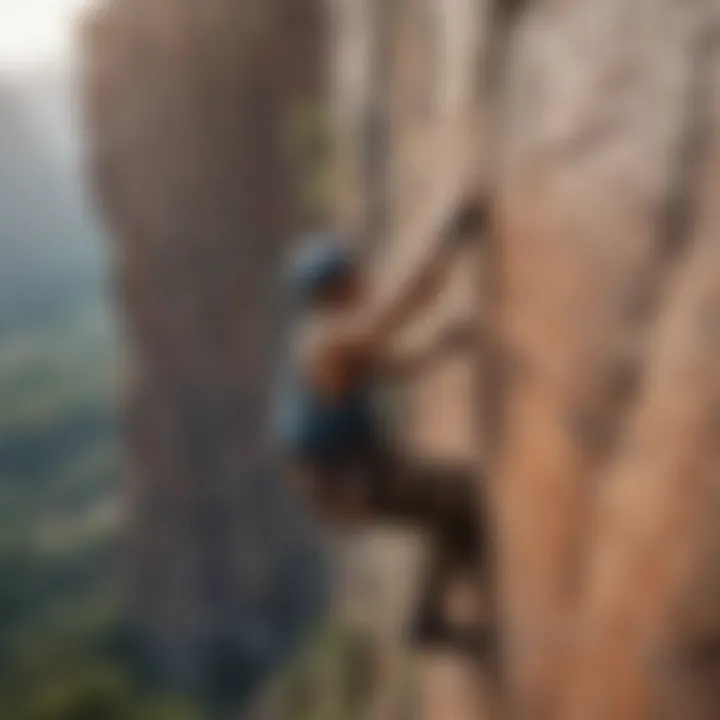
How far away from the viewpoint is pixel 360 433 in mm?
1742

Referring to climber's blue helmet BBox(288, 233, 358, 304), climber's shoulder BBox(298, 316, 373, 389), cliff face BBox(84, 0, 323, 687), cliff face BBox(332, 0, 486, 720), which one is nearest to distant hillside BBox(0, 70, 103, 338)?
cliff face BBox(84, 0, 323, 687)

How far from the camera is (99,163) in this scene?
18.8ft

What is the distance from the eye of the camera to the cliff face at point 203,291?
522 cm

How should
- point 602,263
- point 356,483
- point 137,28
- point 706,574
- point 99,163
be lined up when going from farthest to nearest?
point 99,163 → point 137,28 → point 356,483 → point 602,263 → point 706,574

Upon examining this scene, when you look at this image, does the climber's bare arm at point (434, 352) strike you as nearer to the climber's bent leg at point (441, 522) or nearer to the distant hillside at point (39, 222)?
the climber's bent leg at point (441, 522)

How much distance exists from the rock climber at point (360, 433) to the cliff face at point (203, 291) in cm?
349

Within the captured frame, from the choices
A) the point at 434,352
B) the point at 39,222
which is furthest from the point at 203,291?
the point at 434,352

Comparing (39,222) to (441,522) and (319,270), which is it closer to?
(319,270)

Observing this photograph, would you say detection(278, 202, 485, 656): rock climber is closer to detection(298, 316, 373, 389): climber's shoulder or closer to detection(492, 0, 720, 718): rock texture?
detection(298, 316, 373, 389): climber's shoulder

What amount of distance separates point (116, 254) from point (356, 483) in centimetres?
439

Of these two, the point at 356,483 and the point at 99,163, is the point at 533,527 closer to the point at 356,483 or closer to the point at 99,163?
the point at 356,483

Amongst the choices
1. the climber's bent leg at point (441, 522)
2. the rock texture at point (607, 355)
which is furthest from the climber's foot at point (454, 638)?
the rock texture at point (607, 355)

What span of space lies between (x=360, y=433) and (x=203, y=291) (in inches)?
161

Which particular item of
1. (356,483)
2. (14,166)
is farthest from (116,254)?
(356,483)
